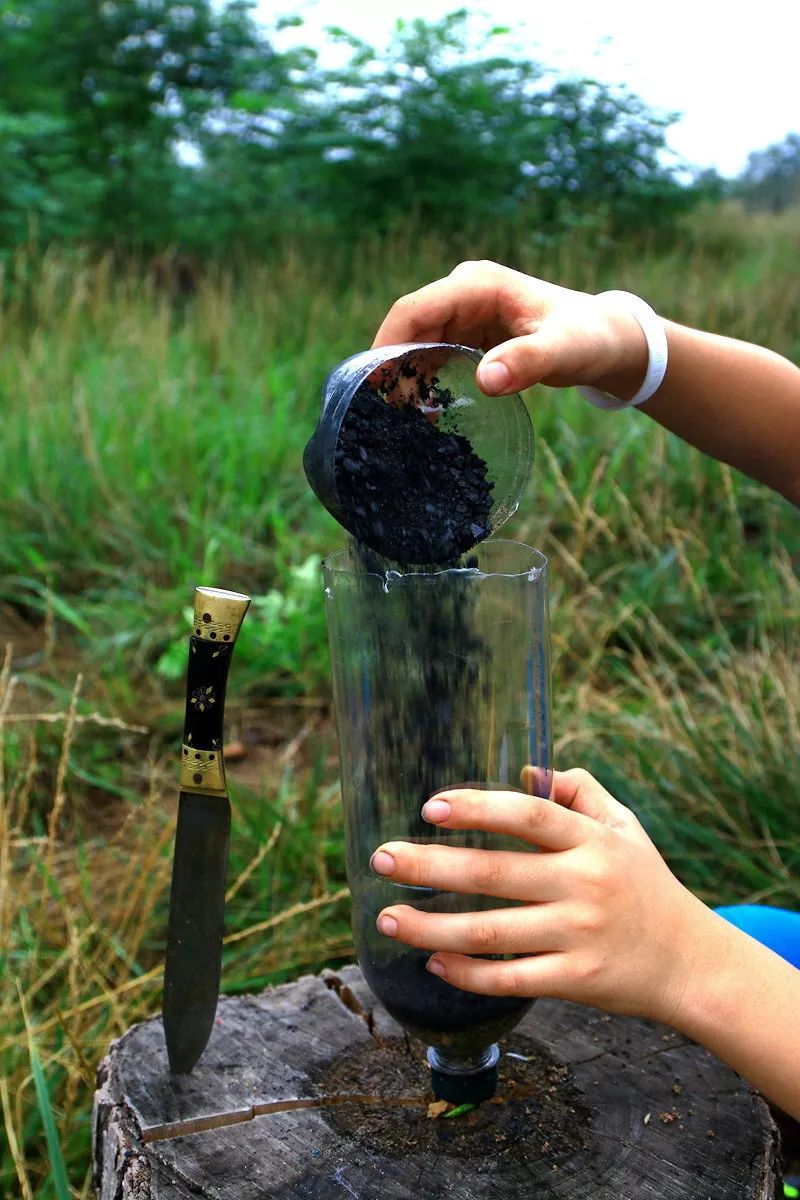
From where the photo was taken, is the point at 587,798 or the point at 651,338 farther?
the point at 651,338

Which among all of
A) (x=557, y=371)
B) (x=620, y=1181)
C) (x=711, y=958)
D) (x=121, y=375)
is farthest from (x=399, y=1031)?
(x=121, y=375)

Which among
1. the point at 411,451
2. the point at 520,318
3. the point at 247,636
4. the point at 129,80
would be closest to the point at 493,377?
the point at 411,451

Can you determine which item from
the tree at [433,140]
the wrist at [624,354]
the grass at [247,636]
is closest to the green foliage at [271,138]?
the tree at [433,140]

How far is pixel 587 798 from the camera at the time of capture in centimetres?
126

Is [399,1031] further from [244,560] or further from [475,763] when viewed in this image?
[244,560]

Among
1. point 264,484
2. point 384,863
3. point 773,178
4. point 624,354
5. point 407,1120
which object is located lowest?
point 407,1120

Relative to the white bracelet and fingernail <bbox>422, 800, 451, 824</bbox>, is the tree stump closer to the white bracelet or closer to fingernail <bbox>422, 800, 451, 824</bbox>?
fingernail <bbox>422, 800, 451, 824</bbox>

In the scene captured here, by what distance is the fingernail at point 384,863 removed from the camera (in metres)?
1.09

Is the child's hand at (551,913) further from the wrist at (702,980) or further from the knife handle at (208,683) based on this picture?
the knife handle at (208,683)

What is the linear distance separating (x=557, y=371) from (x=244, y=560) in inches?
104

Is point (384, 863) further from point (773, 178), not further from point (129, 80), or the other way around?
point (773, 178)

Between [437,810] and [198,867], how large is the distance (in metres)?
0.38

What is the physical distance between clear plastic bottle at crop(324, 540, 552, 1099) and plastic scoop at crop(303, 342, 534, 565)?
4 cm

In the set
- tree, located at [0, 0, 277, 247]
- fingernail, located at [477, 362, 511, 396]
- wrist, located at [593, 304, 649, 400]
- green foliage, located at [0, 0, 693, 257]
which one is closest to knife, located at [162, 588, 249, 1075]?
fingernail, located at [477, 362, 511, 396]
